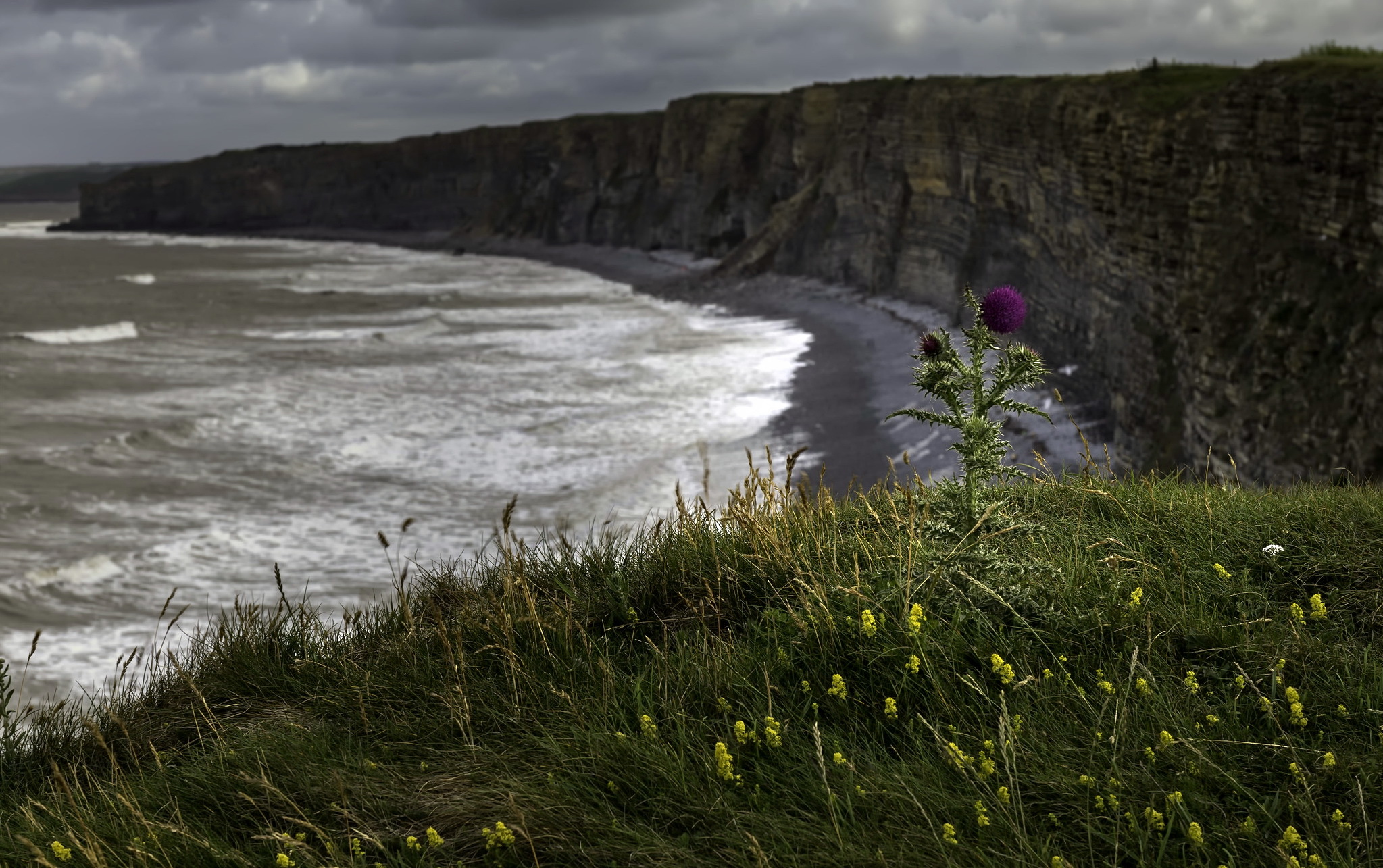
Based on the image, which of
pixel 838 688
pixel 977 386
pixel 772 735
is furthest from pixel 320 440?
pixel 772 735

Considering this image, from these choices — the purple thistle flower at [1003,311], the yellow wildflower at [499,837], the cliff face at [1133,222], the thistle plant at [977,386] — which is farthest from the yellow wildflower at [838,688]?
the cliff face at [1133,222]

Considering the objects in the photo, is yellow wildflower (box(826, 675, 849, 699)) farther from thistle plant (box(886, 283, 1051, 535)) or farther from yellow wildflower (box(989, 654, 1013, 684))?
thistle plant (box(886, 283, 1051, 535))

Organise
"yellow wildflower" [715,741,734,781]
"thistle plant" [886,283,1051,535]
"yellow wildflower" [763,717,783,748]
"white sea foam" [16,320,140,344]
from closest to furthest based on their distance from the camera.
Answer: "yellow wildflower" [715,741,734,781]
"yellow wildflower" [763,717,783,748]
"thistle plant" [886,283,1051,535]
"white sea foam" [16,320,140,344]

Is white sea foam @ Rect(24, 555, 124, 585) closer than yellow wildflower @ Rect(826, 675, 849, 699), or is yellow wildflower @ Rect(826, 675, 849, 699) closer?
yellow wildflower @ Rect(826, 675, 849, 699)

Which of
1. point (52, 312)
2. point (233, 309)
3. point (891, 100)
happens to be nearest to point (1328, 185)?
point (891, 100)

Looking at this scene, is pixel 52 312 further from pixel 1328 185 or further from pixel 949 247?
pixel 1328 185

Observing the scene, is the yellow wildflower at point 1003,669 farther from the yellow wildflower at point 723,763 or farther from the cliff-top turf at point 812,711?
the yellow wildflower at point 723,763

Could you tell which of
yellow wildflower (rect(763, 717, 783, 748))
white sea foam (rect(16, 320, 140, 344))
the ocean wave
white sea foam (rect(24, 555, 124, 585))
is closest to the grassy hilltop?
yellow wildflower (rect(763, 717, 783, 748))

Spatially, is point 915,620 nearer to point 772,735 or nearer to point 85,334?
point 772,735
